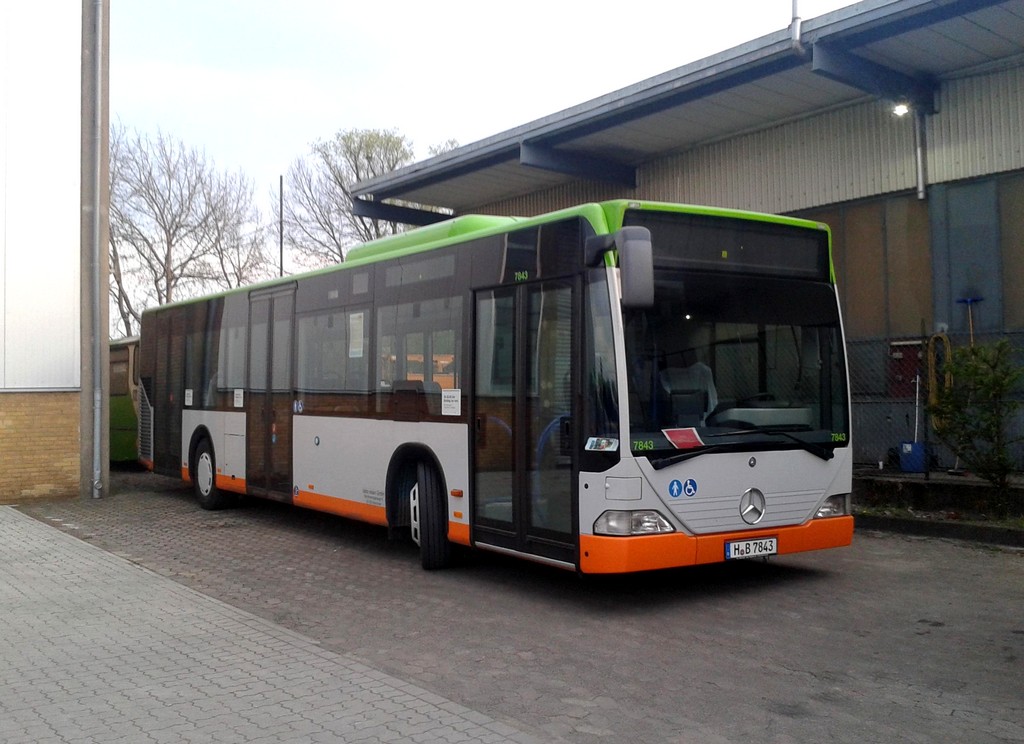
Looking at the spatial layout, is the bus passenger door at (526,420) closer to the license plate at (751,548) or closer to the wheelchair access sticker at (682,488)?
the wheelchair access sticker at (682,488)

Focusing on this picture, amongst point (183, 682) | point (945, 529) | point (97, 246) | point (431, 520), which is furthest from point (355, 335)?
point (97, 246)

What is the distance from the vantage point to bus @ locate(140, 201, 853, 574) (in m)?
7.20

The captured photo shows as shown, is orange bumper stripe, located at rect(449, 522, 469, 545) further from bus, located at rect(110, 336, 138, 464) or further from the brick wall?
bus, located at rect(110, 336, 138, 464)

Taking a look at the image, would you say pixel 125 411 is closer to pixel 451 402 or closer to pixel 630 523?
pixel 451 402

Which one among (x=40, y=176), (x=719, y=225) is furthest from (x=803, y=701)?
(x=40, y=176)

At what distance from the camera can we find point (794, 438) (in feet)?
25.9

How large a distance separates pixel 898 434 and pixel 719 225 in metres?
8.52

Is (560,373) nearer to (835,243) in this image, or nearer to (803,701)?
(803,701)

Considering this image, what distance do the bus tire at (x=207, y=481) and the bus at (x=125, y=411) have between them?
5497 millimetres

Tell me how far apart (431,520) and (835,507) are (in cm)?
353

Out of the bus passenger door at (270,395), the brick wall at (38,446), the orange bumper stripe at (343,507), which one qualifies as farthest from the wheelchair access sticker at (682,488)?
the brick wall at (38,446)

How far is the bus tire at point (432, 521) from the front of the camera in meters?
9.12

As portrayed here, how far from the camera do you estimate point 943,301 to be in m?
14.7

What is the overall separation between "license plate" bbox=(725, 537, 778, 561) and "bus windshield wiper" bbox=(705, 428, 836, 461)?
0.78 metres
